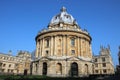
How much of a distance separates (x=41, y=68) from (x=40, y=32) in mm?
13384

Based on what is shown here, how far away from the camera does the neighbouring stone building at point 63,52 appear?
204 ft

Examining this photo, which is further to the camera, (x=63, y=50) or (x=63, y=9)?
(x=63, y=9)

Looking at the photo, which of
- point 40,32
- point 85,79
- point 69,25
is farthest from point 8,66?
point 85,79

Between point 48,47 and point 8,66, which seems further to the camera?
point 8,66

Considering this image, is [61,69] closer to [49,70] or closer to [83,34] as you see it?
[49,70]

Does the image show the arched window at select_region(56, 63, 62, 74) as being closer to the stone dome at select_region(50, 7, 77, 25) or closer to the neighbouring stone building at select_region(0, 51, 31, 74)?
the stone dome at select_region(50, 7, 77, 25)

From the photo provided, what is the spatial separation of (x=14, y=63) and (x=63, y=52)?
4909 centimetres

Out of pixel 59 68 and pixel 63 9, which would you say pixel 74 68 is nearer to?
pixel 59 68

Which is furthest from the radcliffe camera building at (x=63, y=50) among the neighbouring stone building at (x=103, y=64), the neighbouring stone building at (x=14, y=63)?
the neighbouring stone building at (x=103, y=64)

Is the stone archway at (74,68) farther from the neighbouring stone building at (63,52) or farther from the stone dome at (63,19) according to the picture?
the stone dome at (63,19)

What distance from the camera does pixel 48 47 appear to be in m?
66.5

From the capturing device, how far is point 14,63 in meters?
105

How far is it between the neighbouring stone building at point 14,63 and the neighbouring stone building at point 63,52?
98.7 feet

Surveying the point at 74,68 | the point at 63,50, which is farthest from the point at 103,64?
the point at 63,50
